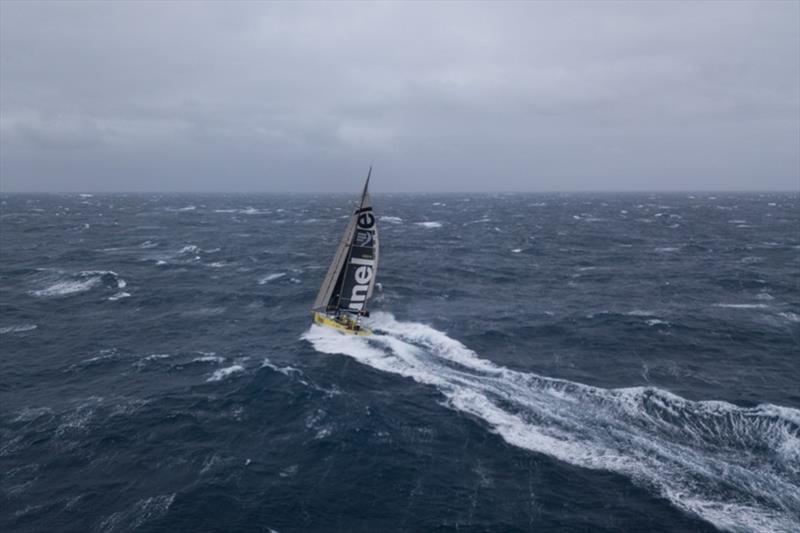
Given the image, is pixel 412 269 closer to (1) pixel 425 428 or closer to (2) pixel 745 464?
(1) pixel 425 428

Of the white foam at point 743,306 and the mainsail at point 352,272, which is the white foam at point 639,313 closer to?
the white foam at point 743,306

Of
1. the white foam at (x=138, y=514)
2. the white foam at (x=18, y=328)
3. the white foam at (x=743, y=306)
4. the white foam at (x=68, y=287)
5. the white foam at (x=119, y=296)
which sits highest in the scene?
the white foam at (x=68, y=287)

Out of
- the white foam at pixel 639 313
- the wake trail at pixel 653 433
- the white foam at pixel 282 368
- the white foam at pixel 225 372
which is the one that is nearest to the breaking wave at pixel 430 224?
the white foam at pixel 639 313

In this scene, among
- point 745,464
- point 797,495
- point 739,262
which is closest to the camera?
point 797,495

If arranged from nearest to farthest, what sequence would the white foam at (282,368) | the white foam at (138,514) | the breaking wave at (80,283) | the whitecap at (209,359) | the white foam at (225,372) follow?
the white foam at (138,514) → the white foam at (225,372) → the white foam at (282,368) → the whitecap at (209,359) → the breaking wave at (80,283)

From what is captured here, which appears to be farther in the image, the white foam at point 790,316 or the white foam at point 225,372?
the white foam at point 790,316

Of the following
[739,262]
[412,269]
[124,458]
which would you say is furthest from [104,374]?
[739,262]
